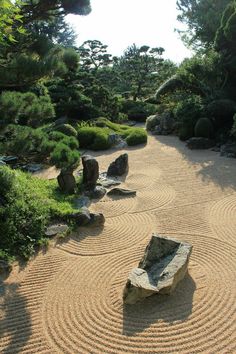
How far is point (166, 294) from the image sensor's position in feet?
17.1

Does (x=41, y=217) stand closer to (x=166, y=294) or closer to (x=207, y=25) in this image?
(x=166, y=294)

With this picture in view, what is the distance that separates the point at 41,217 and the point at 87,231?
1.08 metres

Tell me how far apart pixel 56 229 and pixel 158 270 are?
9.04 ft

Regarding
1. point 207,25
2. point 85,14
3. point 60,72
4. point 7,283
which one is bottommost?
point 7,283

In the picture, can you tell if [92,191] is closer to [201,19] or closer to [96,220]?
[96,220]

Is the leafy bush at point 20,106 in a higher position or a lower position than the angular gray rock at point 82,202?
higher

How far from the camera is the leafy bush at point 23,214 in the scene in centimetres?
669

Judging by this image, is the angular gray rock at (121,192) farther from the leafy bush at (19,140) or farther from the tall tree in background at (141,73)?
the tall tree in background at (141,73)

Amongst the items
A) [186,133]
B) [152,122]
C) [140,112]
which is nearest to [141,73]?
[140,112]

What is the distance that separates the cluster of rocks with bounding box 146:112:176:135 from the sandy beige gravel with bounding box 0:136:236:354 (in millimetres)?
11022

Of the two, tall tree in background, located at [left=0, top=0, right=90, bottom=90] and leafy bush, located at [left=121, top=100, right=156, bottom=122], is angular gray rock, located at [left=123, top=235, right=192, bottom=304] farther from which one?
leafy bush, located at [left=121, top=100, right=156, bottom=122]

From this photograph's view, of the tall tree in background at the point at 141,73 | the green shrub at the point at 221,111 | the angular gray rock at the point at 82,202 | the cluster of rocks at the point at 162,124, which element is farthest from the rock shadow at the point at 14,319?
the tall tree in background at the point at 141,73

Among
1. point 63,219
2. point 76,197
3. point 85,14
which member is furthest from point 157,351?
point 85,14

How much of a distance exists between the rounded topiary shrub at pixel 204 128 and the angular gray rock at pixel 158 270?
11503 millimetres
